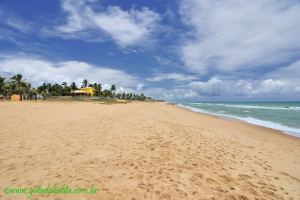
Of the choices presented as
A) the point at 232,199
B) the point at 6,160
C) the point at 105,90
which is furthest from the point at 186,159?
the point at 105,90

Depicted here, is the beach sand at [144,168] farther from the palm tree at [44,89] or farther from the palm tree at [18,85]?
the palm tree at [44,89]

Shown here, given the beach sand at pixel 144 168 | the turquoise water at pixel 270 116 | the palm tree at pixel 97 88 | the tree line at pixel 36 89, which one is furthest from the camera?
the palm tree at pixel 97 88

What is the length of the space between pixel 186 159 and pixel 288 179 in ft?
10.3

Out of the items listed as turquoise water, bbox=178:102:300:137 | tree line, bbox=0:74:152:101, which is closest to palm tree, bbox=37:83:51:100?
tree line, bbox=0:74:152:101

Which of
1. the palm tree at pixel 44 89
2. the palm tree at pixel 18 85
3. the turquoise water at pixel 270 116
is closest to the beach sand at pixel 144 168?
the turquoise water at pixel 270 116

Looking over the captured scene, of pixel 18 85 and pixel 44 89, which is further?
pixel 44 89

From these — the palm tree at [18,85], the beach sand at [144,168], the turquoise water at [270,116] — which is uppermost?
the palm tree at [18,85]

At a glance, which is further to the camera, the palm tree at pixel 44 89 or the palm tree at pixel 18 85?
the palm tree at pixel 44 89

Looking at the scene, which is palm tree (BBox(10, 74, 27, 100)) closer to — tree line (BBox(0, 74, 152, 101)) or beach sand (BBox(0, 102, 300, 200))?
tree line (BBox(0, 74, 152, 101))

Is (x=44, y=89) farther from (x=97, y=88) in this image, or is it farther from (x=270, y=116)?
(x=270, y=116)

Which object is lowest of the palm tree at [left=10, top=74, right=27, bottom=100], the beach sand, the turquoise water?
the turquoise water

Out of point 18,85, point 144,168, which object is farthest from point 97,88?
point 144,168

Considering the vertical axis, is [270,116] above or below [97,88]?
below

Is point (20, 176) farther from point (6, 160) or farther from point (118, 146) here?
point (118, 146)
